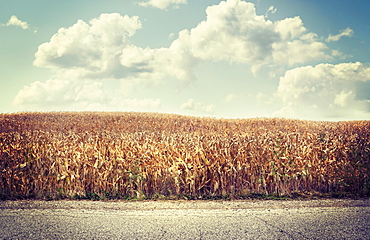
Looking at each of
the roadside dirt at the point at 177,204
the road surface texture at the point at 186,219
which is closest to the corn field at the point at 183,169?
the roadside dirt at the point at 177,204

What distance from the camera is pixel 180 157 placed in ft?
27.3

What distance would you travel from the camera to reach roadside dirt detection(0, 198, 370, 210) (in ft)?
23.3

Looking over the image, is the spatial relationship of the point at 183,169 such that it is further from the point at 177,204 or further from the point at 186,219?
the point at 186,219

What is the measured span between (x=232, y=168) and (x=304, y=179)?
6.18 feet

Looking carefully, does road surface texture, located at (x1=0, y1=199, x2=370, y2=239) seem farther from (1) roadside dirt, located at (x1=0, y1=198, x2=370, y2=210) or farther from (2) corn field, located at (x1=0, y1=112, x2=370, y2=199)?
(2) corn field, located at (x1=0, y1=112, x2=370, y2=199)

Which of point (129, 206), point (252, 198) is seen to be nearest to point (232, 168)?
point (252, 198)

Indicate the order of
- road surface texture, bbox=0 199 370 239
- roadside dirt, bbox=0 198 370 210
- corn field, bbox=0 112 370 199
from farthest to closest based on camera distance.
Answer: corn field, bbox=0 112 370 199 < roadside dirt, bbox=0 198 370 210 < road surface texture, bbox=0 199 370 239

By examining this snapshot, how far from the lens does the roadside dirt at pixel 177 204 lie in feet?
23.3

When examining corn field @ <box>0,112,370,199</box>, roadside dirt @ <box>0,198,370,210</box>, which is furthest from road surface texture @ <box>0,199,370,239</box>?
corn field @ <box>0,112,370,199</box>

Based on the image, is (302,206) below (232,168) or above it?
below

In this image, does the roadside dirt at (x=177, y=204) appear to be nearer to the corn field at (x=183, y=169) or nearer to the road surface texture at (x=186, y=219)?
the road surface texture at (x=186, y=219)

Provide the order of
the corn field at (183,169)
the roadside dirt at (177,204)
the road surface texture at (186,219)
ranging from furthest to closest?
the corn field at (183,169) < the roadside dirt at (177,204) < the road surface texture at (186,219)

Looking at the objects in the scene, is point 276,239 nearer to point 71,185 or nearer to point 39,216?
point 39,216

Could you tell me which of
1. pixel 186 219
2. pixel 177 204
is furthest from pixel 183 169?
pixel 186 219
